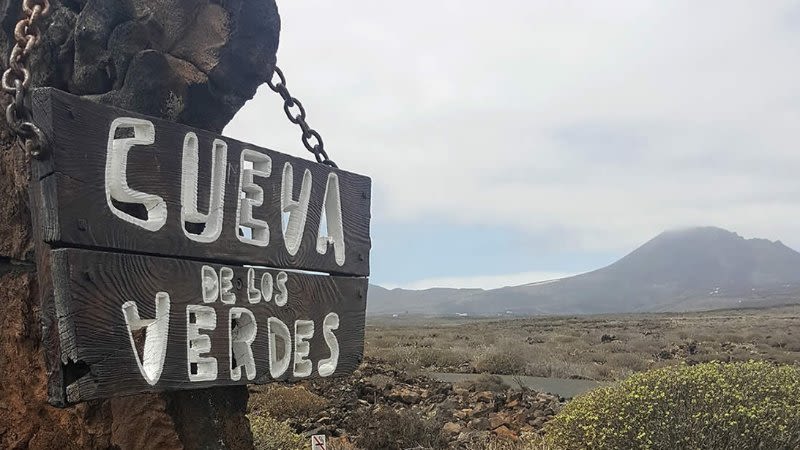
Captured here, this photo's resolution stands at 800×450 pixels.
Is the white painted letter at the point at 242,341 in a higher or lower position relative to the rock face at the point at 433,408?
higher

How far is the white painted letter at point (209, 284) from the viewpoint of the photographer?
2.95m

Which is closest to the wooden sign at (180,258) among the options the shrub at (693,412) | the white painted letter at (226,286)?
the white painted letter at (226,286)

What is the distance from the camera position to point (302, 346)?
11.2 feet

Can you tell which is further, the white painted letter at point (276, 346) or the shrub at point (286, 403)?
the shrub at point (286, 403)

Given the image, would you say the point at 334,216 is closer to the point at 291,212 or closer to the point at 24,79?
the point at 291,212

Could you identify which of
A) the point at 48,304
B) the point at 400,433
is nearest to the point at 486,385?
the point at 400,433

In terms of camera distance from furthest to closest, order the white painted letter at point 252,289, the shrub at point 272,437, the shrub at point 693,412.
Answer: the shrub at point 272,437, the shrub at point 693,412, the white painted letter at point 252,289

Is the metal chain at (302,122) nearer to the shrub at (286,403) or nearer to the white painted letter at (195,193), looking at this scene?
the white painted letter at (195,193)

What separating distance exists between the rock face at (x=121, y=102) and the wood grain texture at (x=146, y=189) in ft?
2.48

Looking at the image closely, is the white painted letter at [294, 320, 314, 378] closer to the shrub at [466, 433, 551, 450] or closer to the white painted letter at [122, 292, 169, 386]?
the white painted letter at [122, 292, 169, 386]

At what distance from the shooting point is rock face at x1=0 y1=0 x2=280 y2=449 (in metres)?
3.35

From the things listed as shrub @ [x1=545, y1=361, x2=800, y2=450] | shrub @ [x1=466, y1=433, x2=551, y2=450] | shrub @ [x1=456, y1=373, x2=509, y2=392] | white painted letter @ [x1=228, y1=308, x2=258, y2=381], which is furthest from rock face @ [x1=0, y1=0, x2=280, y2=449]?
shrub @ [x1=456, y1=373, x2=509, y2=392]

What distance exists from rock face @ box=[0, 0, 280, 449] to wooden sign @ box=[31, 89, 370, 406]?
2.15 feet

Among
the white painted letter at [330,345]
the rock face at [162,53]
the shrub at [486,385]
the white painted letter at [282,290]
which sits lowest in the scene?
the shrub at [486,385]
